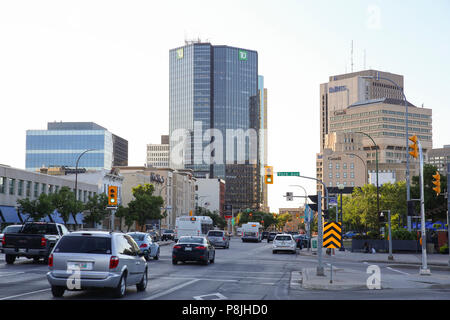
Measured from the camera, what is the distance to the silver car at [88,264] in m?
14.9

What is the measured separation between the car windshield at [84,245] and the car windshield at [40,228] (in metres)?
15.4

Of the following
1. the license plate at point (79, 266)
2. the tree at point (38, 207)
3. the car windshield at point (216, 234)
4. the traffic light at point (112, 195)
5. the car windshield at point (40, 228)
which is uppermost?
the traffic light at point (112, 195)

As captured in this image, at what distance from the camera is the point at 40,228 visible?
30312 mm

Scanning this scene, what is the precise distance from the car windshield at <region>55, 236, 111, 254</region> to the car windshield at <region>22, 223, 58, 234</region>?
15.4m

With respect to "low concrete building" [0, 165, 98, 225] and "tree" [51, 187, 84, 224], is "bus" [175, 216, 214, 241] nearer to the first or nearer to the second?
"tree" [51, 187, 84, 224]

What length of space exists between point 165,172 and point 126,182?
19.6 metres

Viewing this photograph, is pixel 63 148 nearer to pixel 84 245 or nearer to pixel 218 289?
pixel 218 289

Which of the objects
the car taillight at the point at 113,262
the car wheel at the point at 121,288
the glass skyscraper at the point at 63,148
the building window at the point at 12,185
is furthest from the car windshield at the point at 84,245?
the glass skyscraper at the point at 63,148

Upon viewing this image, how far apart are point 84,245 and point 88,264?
1.96ft

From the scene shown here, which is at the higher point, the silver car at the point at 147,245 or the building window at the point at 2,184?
the building window at the point at 2,184

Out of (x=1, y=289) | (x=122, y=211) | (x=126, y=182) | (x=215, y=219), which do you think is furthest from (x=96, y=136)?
(x=1, y=289)

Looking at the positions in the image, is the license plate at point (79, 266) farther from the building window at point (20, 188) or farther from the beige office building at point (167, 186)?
the beige office building at point (167, 186)

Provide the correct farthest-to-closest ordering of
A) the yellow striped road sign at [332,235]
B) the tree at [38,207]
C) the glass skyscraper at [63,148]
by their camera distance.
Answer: the glass skyscraper at [63,148]
the tree at [38,207]
the yellow striped road sign at [332,235]

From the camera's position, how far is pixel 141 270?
1731 centimetres
